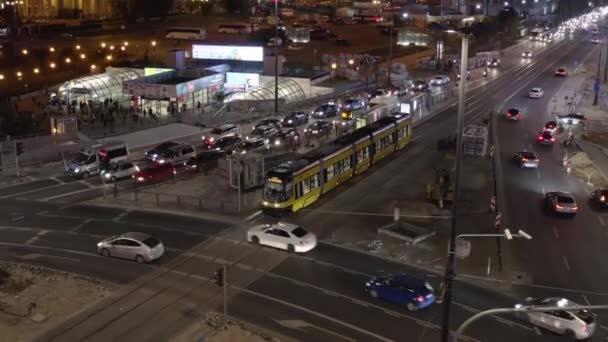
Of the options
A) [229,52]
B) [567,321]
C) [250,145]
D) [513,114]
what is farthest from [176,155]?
[513,114]

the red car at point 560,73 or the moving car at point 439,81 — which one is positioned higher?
the red car at point 560,73

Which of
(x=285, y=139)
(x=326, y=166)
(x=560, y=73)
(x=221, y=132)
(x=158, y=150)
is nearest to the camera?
(x=326, y=166)

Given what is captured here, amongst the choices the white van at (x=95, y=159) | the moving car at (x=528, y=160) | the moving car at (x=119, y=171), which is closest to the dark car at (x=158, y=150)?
the white van at (x=95, y=159)

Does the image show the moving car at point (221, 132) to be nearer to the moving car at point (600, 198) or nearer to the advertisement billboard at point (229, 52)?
the advertisement billboard at point (229, 52)

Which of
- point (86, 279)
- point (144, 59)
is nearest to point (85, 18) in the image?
point (144, 59)

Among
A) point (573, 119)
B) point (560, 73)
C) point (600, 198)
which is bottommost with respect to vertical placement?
point (600, 198)

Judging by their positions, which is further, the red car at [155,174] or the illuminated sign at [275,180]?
the red car at [155,174]

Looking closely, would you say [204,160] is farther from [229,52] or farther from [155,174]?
[229,52]
